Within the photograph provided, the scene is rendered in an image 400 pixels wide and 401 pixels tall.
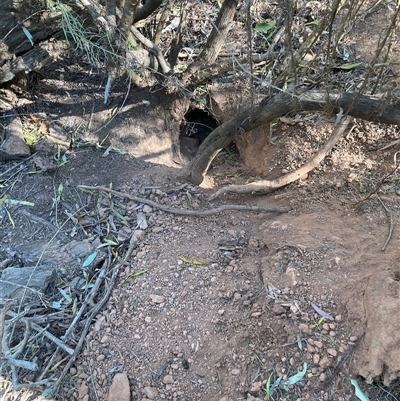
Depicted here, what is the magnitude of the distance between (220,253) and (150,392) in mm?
914

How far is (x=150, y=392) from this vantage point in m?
2.12

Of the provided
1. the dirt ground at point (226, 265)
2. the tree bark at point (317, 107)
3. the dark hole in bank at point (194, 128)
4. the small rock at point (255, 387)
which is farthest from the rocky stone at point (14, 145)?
the small rock at point (255, 387)

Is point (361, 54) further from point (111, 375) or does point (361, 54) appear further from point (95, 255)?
point (111, 375)

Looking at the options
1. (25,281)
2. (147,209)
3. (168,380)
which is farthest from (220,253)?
(25,281)

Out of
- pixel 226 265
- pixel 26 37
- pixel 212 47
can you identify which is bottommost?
pixel 226 265

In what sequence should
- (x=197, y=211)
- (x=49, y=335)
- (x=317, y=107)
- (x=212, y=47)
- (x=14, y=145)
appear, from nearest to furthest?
(x=49, y=335), (x=317, y=107), (x=197, y=211), (x=14, y=145), (x=212, y=47)

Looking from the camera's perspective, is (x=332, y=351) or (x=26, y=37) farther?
(x=26, y=37)

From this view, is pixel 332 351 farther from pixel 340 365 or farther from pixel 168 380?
pixel 168 380

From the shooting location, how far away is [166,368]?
219cm

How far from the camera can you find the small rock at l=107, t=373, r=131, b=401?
2117 mm

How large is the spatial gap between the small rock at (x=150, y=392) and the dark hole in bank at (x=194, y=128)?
2323 millimetres

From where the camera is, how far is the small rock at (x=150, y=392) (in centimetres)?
212

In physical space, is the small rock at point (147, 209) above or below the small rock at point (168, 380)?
above

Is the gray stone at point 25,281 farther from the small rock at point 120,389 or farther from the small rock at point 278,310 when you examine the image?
the small rock at point 278,310
